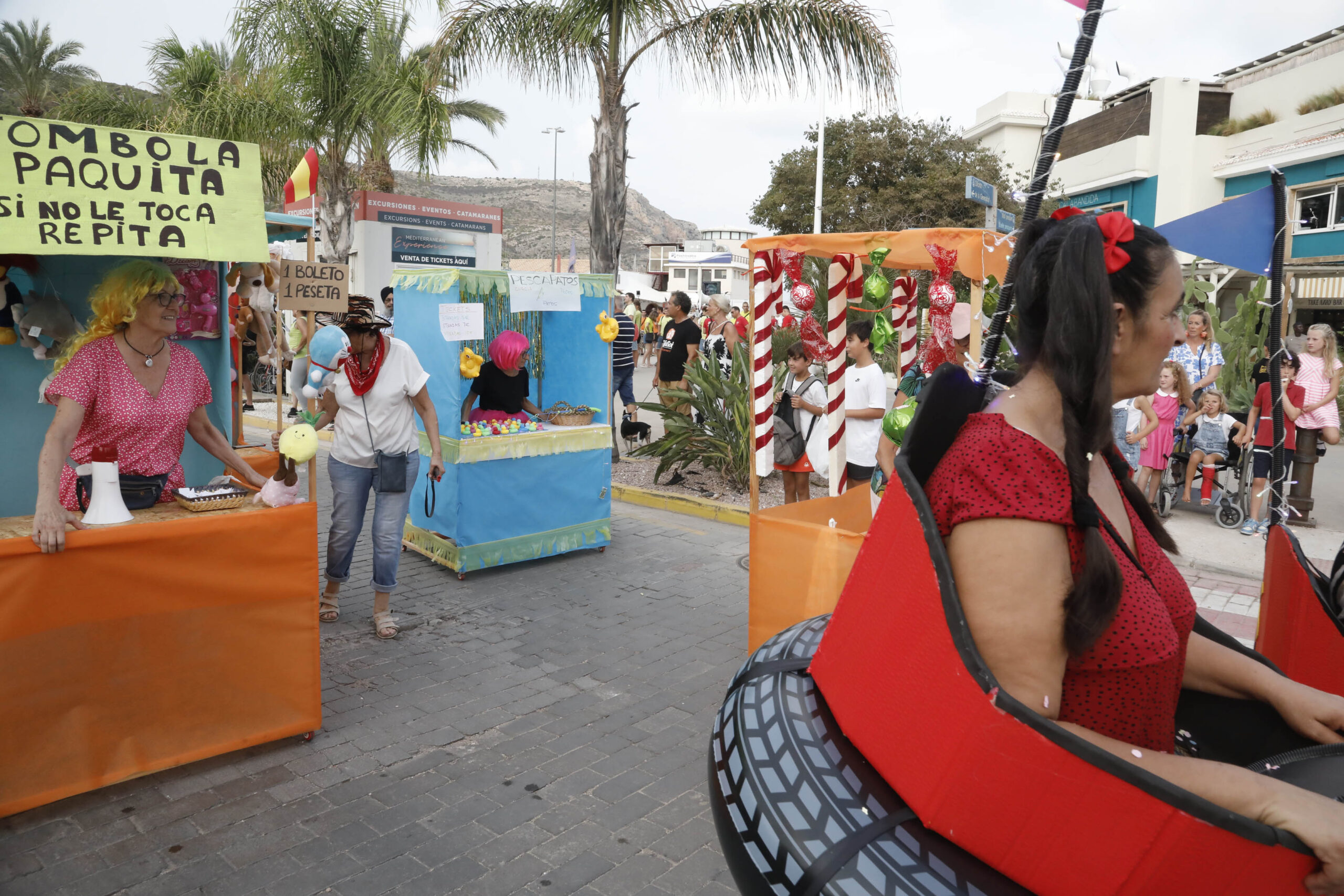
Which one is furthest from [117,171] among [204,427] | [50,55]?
[50,55]

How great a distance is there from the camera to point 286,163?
687 inches

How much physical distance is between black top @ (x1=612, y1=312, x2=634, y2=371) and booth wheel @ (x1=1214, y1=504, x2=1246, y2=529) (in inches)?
247

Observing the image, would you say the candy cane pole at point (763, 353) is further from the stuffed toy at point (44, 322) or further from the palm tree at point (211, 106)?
the palm tree at point (211, 106)

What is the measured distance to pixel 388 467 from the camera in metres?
4.93

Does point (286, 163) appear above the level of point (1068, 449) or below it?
above

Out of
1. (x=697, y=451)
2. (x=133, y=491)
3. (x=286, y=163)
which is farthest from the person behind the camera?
(x=286, y=163)

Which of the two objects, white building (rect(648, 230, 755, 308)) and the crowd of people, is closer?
the crowd of people

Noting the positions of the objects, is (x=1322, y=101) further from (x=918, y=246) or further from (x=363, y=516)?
(x=363, y=516)

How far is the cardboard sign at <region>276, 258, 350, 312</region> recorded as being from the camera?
5.43 m

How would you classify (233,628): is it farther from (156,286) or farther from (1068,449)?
(1068,449)

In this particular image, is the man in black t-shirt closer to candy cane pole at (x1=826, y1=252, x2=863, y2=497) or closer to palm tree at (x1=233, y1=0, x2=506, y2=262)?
candy cane pole at (x1=826, y1=252, x2=863, y2=497)

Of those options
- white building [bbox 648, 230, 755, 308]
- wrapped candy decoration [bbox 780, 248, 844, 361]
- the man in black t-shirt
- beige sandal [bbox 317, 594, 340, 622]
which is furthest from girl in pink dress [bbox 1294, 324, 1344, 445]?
white building [bbox 648, 230, 755, 308]

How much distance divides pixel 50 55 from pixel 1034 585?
44.6 metres

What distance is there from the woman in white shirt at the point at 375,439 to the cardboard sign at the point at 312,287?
1.78ft
